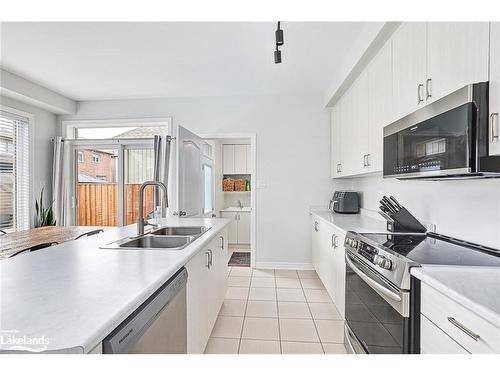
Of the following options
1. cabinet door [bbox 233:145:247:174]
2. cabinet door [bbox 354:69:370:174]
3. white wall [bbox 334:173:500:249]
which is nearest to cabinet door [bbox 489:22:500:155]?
white wall [bbox 334:173:500:249]

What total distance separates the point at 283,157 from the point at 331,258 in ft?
5.87

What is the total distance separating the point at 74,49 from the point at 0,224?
2498 mm

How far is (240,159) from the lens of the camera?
6.03 meters

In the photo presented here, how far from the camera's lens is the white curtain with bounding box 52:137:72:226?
162 inches

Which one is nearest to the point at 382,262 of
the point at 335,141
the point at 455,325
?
the point at 455,325

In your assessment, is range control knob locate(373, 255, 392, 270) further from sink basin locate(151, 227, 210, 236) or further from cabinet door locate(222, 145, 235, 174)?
cabinet door locate(222, 145, 235, 174)

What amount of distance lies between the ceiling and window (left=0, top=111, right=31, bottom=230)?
2.35 feet

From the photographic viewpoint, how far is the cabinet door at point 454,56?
Result: 1.18 metres

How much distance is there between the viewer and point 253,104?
159 inches

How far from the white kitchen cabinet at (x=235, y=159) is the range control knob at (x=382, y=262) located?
4.68 metres

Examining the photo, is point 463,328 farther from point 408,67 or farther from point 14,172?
point 14,172
